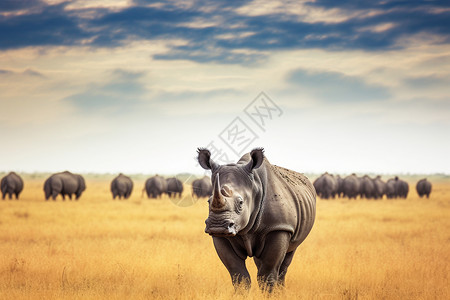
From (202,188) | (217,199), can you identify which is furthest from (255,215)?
(202,188)

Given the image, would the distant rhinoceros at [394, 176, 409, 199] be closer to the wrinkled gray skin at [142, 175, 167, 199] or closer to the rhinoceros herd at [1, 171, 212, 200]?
the rhinoceros herd at [1, 171, 212, 200]

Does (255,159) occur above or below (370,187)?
above

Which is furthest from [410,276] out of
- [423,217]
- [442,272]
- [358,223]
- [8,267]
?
[423,217]

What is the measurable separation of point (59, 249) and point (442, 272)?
7.96m

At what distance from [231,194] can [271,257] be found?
1.30 m

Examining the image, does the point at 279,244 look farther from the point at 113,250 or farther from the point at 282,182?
the point at 113,250

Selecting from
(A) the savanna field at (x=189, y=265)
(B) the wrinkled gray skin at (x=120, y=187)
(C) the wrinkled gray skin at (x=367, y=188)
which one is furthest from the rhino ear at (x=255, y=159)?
(C) the wrinkled gray skin at (x=367, y=188)

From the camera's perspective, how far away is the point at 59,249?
1174cm

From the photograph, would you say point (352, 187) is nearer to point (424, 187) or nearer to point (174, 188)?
point (424, 187)

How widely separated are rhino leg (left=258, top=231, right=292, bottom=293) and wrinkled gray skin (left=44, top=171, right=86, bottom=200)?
30.3 m

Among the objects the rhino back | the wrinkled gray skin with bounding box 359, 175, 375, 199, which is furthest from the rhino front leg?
the wrinkled gray skin with bounding box 359, 175, 375, 199

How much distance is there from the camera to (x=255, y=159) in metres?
5.98

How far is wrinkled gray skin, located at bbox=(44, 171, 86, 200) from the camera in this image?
115ft

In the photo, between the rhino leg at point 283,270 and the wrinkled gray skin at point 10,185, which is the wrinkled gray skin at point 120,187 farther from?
the rhino leg at point 283,270
